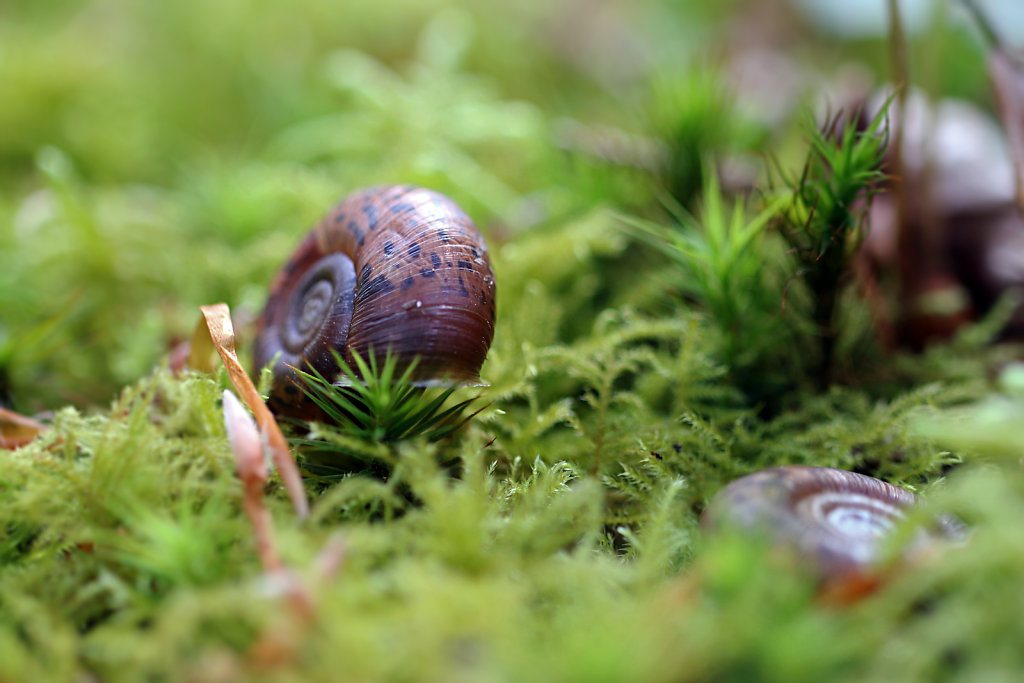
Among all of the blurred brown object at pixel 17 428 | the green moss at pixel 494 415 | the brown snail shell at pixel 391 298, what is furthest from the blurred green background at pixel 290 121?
the brown snail shell at pixel 391 298

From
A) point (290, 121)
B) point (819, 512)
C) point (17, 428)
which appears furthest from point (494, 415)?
point (290, 121)

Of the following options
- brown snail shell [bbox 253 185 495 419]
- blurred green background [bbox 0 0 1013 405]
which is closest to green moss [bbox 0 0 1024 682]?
blurred green background [bbox 0 0 1013 405]

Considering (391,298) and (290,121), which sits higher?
(290,121)

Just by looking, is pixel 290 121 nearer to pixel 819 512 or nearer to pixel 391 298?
pixel 391 298

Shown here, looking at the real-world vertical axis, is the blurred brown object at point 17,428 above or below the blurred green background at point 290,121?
below

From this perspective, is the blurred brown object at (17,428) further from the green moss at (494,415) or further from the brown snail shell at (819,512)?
the brown snail shell at (819,512)

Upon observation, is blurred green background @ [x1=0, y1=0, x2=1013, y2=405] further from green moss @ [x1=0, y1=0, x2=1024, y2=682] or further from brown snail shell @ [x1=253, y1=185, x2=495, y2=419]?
brown snail shell @ [x1=253, y1=185, x2=495, y2=419]
